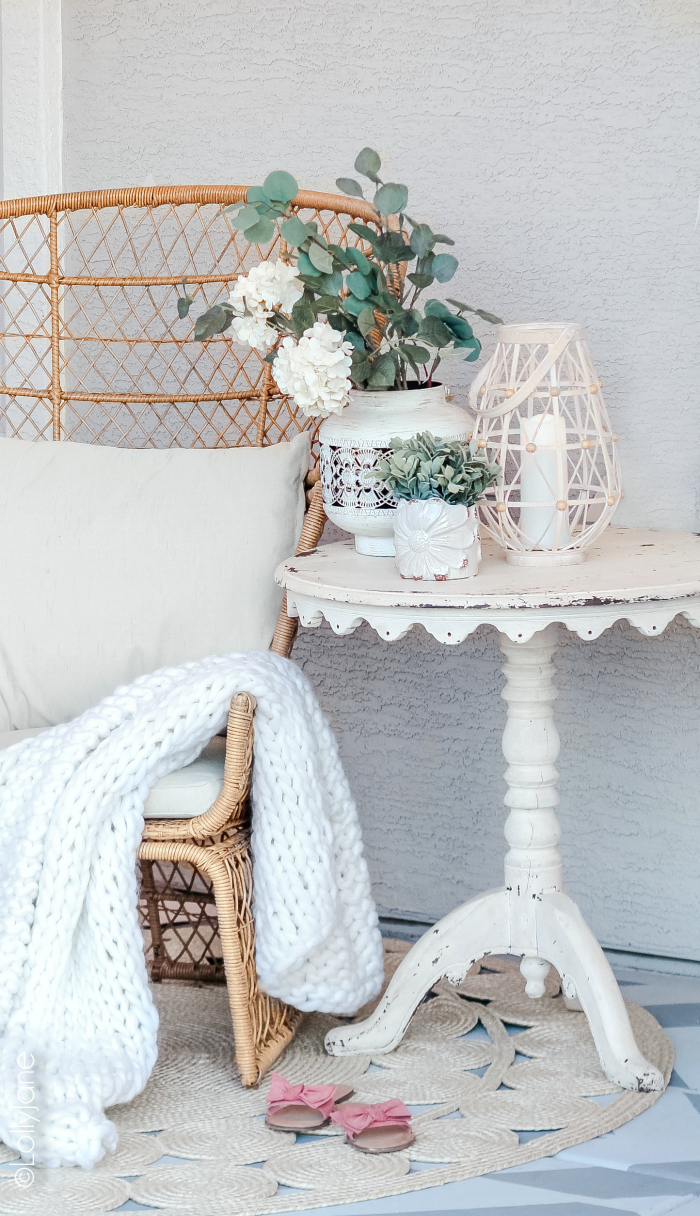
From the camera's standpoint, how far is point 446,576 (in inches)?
58.7

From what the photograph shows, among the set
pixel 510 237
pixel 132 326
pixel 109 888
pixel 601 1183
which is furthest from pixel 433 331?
pixel 601 1183

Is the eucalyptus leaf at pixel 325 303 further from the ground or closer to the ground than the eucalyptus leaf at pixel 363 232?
closer to the ground

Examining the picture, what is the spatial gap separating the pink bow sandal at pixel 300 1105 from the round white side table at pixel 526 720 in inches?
6.0

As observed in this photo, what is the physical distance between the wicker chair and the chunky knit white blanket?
0.62 ft

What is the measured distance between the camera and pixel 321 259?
156 centimetres

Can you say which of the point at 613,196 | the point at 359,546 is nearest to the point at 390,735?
the point at 359,546

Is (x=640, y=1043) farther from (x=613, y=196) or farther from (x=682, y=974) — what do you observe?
(x=613, y=196)

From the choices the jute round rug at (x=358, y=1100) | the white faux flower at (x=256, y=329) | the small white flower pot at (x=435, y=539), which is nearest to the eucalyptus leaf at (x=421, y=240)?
the white faux flower at (x=256, y=329)

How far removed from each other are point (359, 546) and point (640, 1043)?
0.74 m

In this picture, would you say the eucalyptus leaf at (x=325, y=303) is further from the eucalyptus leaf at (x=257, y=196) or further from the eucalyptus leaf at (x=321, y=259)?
the eucalyptus leaf at (x=257, y=196)

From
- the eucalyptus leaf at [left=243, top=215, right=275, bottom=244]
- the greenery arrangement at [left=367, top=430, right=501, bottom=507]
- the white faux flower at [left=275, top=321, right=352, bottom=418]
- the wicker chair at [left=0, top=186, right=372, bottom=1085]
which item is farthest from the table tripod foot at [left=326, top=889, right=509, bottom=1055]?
the eucalyptus leaf at [left=243, top=215, right=275, bottom=244]

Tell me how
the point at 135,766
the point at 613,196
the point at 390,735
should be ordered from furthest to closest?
the point at 390,735
the point at 613,196
the point at 135,766

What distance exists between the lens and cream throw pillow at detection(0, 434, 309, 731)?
5.55 ft

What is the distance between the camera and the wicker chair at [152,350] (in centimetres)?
193
